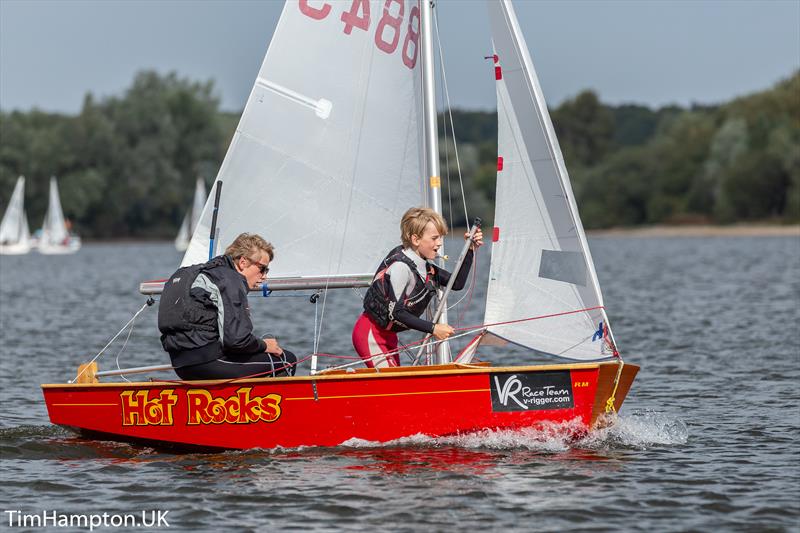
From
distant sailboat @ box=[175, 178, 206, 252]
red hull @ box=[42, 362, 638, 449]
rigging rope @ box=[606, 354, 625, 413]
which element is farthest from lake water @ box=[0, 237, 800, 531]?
distant sailboat @ box=[175, 178, 206, 252]

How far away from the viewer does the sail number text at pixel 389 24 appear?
9812 mm

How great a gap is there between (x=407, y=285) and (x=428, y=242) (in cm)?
36

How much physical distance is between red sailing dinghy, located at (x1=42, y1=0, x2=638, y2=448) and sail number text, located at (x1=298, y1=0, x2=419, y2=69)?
0.01 metres

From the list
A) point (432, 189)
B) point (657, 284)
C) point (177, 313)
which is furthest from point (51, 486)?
point (657, 284)

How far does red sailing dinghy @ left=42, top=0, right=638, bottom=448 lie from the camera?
866cm

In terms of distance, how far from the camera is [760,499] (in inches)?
301

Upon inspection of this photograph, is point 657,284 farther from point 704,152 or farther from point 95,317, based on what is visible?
point 704,152

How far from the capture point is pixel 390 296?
8.95 metres

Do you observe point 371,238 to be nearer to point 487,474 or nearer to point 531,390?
point 531,390

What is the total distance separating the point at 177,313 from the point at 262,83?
7.75 feet

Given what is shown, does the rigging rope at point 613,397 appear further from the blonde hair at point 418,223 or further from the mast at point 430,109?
the blonde hair at point 418,223

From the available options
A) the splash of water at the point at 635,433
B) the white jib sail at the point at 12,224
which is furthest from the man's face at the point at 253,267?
the white jib sail at the point at 12,224

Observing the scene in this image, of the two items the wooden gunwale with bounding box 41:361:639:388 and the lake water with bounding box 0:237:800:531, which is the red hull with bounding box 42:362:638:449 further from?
the lake water with bounding box 0:237:800:531

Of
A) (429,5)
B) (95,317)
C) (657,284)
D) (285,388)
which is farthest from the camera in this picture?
(657,284)
